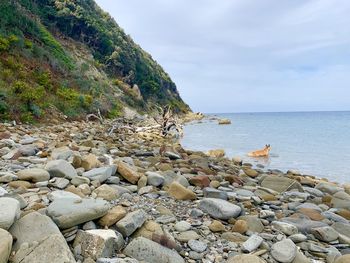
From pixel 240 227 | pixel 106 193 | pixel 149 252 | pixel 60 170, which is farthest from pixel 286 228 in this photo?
pixel 60 170

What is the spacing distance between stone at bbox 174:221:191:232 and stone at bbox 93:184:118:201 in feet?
3.25

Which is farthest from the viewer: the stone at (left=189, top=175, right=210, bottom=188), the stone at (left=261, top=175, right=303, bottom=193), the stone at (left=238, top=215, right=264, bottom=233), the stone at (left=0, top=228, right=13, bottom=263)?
the stone at (left=261, top=175, right=303, bottom=193)

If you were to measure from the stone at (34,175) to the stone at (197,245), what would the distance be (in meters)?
2.29

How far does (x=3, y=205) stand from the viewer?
118 inches

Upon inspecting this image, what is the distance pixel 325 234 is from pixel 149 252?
2.52 metres

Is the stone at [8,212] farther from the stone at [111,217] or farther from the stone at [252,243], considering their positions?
the stone at [252,243]

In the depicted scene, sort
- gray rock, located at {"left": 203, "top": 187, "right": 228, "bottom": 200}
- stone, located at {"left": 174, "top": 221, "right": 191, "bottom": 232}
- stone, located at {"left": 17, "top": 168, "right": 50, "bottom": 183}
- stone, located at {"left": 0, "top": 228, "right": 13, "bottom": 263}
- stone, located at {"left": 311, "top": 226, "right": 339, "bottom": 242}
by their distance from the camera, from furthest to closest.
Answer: gray rock, located at {"left": 203, "top": 187, "right": 228, "bottom": 200} → stone, located at {"left": 17, "top": 168, "right": 50, "bottom": 183} → stone, located at {"left": 311, "top": 226, "right": 339, "bottom": 242} → stone, located at {"left": 174, "top": 221, "right": 191, "bottom": 232} → stone, located at {"left": 0, "top": 228, "right": 13, "bottom": 263}

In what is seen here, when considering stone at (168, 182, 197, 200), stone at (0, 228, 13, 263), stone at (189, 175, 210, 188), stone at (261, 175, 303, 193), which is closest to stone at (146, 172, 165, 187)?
stone at (168, 182, 197, 200)

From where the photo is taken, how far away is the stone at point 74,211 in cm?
313

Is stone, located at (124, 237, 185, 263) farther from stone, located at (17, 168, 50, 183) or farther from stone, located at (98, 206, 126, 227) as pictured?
stone, located at (17, 168, 50, 183)

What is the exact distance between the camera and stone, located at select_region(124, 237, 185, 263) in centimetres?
305

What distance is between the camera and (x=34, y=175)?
4500mm

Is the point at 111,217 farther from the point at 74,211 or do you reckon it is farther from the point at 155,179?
the point at 155,179

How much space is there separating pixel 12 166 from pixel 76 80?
57.8 feet
